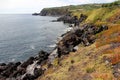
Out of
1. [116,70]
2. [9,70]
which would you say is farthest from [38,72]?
[116,70]

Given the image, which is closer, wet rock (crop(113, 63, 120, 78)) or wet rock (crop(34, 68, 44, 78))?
wet rock (crop(113, 63, 120, 78))

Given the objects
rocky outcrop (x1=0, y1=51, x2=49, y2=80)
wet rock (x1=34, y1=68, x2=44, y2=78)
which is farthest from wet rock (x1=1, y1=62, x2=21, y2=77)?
wet rock (x1=34, y1=68, x2=44, y2=78)

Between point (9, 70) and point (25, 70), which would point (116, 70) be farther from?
point (9, 70)

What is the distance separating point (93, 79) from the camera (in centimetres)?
2981

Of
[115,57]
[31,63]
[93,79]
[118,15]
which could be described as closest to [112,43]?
[115,57]

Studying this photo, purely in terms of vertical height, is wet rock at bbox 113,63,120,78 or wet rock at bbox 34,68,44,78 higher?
wet rock at bbox 113,63,120,78

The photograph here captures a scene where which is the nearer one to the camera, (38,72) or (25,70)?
(38,72)

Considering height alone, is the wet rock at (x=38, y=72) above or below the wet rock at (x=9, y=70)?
above

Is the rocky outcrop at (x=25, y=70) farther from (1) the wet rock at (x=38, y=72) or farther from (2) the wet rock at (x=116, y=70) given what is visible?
(2) the wet rock at (x=116, y=70)

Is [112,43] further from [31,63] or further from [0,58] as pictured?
[0,58]

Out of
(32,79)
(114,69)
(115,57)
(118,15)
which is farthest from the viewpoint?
(118,15)

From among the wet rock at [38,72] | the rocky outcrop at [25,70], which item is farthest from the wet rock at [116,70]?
the rocky outcrop at [25,70]

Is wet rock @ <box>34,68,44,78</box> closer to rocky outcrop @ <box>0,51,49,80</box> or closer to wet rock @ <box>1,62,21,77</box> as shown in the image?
rocky outcrop @ <box>0,51,49,80</box>

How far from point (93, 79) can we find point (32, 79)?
19651mm
